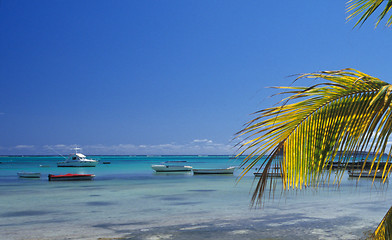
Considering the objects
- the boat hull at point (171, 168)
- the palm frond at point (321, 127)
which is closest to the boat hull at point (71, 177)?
the boat hull at point (171, 168)

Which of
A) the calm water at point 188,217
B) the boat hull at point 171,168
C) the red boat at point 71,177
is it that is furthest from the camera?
the boat hull at point 171,168

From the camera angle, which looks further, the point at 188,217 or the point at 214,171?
the point at 214,171

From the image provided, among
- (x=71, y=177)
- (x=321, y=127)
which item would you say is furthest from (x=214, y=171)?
(x=321, y=127)

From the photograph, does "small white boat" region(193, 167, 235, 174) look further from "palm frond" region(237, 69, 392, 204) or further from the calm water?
"palm frond" region(237, 69, 392, 204)

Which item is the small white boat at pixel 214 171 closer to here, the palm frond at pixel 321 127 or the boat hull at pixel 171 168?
the boat hull at pixel 171 168

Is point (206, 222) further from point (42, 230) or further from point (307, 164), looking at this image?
point (307, 164)

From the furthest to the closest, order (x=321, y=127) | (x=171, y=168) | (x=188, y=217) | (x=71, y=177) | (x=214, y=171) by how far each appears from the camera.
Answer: (x=171, y=168), (x=214, y=171), (x=71, y=177), (x=188, y=217), (x=321, y=127)

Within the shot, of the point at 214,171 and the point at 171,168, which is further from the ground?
the point at 171,168

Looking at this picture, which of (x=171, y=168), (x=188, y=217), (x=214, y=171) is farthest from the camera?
(x=171, y=168)

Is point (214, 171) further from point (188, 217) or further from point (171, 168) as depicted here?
point (188, 217)

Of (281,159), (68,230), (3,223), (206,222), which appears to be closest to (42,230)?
(68,230)

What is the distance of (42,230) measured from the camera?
15844 millimetres

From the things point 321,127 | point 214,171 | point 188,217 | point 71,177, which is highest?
point 321,127

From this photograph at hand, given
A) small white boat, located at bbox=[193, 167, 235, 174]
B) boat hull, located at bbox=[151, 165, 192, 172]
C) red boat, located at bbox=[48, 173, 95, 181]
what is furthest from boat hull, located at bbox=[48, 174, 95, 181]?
boat hull, located at bbox=[151, 165, 192, 172]
